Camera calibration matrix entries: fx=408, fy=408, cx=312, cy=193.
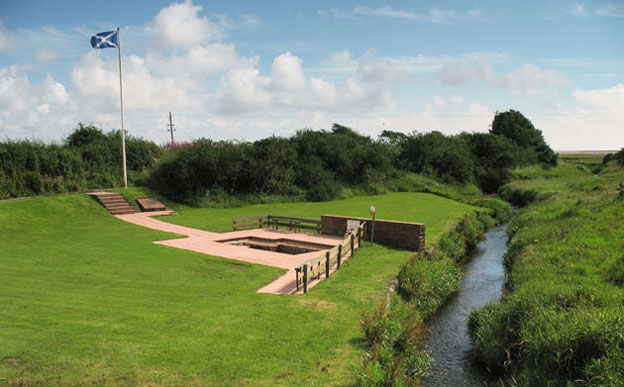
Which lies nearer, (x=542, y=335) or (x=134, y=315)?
(x=542, y=335)

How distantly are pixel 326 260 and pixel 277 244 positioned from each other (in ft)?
21.4

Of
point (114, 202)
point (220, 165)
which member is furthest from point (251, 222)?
point (220, 165)

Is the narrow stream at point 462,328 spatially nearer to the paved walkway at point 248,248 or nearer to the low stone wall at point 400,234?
the low stone wall at point 400,234

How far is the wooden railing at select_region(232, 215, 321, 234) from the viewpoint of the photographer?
2089cm

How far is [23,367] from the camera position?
5.90 m

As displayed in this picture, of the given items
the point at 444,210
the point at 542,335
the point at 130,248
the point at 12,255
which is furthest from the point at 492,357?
the point at 444,210

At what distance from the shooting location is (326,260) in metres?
12.4

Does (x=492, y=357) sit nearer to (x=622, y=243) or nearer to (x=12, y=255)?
(x=622, y=243)

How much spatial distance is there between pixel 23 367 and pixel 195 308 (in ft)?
11.5

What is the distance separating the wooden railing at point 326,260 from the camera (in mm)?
10930

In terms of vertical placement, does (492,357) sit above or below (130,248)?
below

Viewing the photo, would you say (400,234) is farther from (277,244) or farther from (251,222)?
(251,222)

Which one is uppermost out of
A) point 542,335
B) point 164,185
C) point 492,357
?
point 164,185

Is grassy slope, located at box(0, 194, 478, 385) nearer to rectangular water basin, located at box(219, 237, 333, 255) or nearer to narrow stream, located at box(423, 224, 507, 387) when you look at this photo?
narrow stream, located at box(423, 224, 507, 387)
